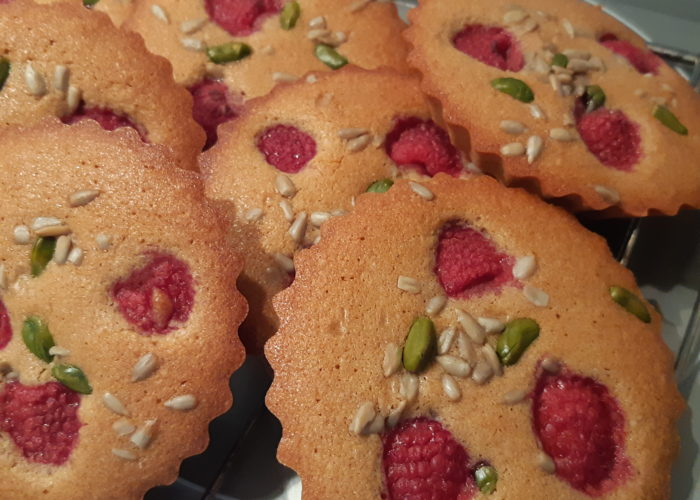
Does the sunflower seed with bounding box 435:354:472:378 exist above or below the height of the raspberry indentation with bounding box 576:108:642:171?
below

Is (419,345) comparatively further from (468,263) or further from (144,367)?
(144,367)

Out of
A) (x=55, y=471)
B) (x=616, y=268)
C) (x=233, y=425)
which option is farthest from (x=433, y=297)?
(x=55, y=471)

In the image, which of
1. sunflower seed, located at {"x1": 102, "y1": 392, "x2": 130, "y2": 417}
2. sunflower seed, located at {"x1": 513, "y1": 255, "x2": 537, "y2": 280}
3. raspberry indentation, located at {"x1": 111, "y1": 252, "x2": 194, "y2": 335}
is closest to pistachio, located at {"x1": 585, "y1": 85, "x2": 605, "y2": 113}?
sunflower seed, located at {"x1": 513, "y1": 255, "x2": 537, "y2": 280}

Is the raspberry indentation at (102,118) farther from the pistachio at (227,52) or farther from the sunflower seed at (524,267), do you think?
the sunflower seed at (524,267)

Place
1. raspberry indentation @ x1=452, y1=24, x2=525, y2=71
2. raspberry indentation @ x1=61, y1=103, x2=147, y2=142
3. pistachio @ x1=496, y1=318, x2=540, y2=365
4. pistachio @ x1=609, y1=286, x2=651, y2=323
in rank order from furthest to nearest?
raspberry indentation @ x1=452, y1=24, x2=525, y2=71
raspberry indentation @ x1=61, y1=103, x2=147, y2=142
pistachio @ x1=609, y1=286, x2=651, y2=323
pistachio @ x1=496, y1=318, x2=540, y2=365

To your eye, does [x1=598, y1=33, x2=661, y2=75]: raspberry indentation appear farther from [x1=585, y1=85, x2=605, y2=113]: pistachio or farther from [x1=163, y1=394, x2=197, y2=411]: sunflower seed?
[x1=163, y1=394, x2=197, y2=411]: sunflower seed

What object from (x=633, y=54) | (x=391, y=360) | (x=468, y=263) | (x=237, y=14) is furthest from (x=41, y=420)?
(x=633, y=54)

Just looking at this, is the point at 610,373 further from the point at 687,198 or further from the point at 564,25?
the point at 564,25
